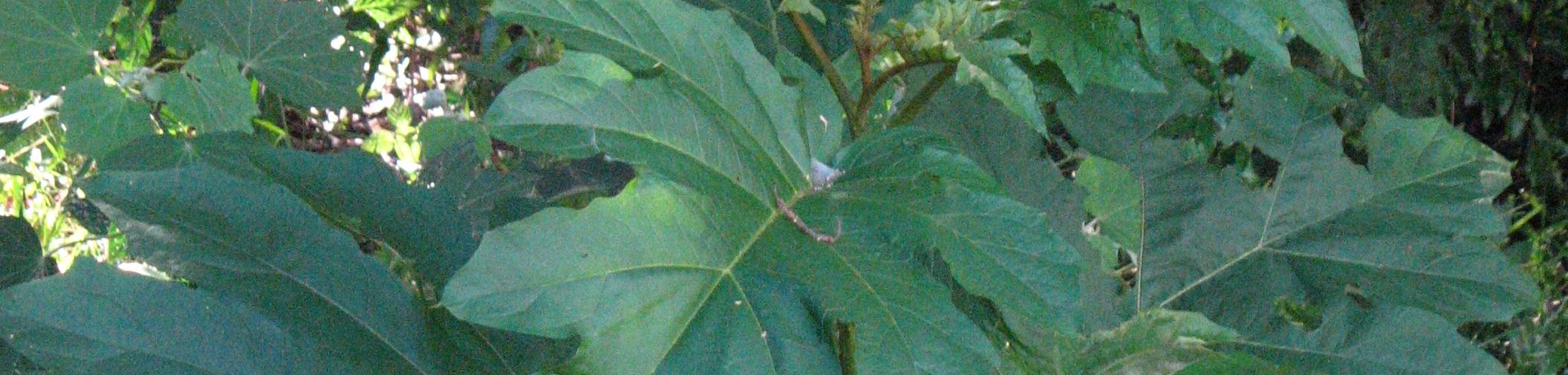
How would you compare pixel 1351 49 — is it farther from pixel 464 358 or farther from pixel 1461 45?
pixel 1461 45

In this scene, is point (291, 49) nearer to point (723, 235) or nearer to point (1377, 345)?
point (723, 235)

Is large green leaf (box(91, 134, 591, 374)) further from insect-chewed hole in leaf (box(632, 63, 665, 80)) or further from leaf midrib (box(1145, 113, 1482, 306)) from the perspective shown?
leaf midrib (box(1145, 113, 1482, 306))

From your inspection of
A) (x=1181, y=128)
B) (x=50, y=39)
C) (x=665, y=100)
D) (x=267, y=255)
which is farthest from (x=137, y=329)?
(x=1181, y=128)

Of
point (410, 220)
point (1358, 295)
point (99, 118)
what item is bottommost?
point (1358, 295)

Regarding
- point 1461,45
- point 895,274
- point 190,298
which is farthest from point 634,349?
point 1461,45

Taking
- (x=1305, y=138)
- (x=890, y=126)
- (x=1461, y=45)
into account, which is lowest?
(x=1461, y=45)

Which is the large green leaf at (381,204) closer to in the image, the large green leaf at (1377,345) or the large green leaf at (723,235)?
the large green leaf at (723,235)
